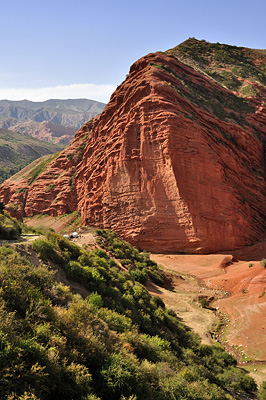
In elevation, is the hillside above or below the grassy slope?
below

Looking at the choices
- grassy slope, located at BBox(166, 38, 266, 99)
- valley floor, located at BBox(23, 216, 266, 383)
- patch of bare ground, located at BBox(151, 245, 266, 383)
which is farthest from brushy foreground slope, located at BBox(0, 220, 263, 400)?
grassy slope, located at BBox(166, 38, 266, 99)

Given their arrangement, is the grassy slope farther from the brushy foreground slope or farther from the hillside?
the hillside

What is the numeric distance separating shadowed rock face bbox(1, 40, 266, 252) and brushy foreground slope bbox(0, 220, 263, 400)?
17084mm

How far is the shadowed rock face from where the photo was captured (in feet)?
90.0

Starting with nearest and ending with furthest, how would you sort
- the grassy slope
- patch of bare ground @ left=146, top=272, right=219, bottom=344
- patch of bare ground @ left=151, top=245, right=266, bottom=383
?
patch of bare ground @ left=151, top=245, right=266, bottom=383, patch of bare ground @ left=146, top=272, right=219, bottom=344, the grassy slope

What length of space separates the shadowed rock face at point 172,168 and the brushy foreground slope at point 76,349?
1708cm

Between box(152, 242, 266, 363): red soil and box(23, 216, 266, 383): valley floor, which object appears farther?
box(152, 242, 266, 363): red soil

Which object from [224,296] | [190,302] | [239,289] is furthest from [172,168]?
[190,302]

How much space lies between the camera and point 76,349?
18.6ft

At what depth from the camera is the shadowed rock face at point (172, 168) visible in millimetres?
27422

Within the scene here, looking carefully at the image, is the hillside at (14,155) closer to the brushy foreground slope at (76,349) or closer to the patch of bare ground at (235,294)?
the patch of bare ground at (235,294)

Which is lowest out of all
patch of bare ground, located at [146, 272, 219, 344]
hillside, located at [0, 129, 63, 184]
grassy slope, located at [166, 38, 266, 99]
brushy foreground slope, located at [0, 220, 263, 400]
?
patch of bare ground, located at [146, 272, 219, 344]

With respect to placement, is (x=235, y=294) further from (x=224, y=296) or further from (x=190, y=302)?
(x=190, y=302)

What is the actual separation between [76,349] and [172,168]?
23808 mm
